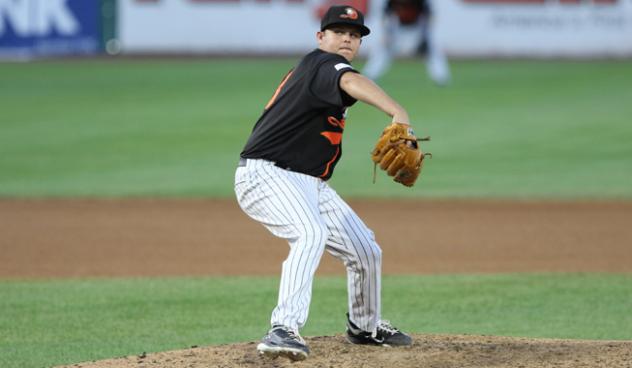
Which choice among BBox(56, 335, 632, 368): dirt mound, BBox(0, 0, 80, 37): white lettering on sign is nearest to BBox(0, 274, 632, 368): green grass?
BBox(56, 335, 632, 368): dirt mound

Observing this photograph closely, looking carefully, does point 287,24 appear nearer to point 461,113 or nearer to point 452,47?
point 452,47

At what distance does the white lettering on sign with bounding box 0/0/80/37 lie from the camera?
26781 mm

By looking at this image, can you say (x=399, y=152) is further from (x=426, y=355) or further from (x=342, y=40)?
(x=426, y=355)

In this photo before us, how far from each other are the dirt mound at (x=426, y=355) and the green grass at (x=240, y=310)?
Result: 27.4 inches

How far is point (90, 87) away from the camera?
22.2 meters

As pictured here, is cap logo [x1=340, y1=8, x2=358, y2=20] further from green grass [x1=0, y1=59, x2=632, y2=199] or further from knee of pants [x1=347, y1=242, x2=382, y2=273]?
green grass [x1=0, y1=59, x2=632, y2=199]

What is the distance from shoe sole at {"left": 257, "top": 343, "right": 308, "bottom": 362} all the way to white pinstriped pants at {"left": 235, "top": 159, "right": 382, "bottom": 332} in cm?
12

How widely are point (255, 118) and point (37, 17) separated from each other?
1060 centimetres

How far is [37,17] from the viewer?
88.8ft

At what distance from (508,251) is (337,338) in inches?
149

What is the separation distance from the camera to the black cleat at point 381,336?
20.8 ft

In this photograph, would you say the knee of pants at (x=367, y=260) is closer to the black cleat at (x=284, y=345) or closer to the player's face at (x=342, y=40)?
the black cleat at (x=284, y=345)

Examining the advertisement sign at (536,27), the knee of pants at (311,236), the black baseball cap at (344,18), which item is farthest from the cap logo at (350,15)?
the advertisement sign at (536,27)

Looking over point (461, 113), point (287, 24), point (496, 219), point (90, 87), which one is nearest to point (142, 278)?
point (496, 219)
